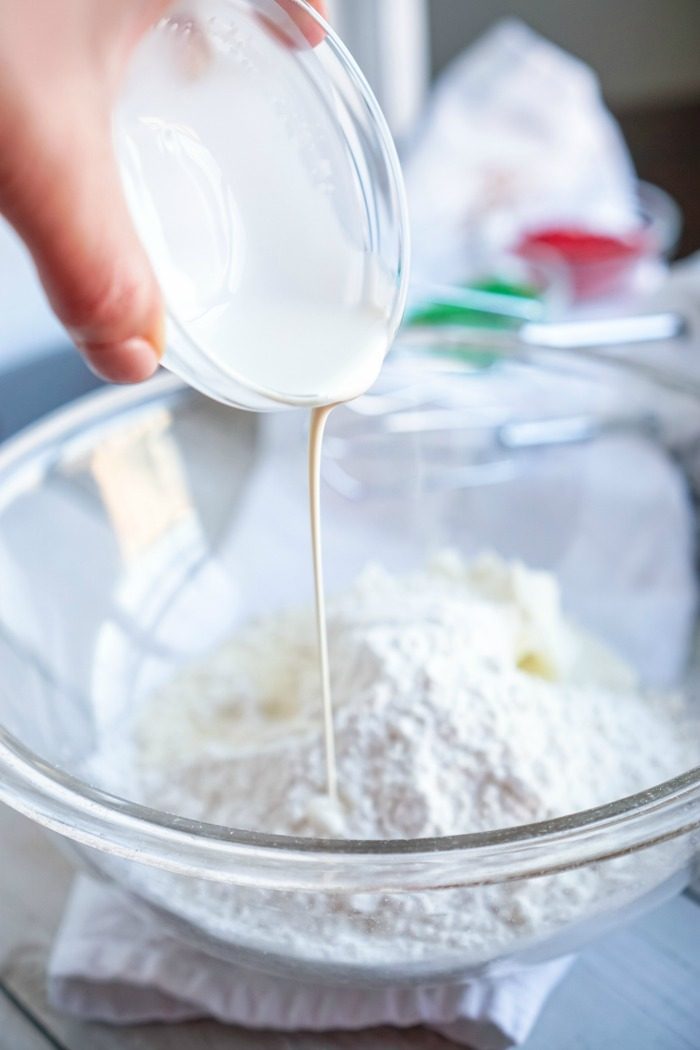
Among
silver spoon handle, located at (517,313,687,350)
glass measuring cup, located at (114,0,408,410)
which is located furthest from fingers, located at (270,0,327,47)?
silver spoon handle, located at (517,313,687,350)

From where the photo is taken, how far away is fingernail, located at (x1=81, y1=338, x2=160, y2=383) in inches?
16.0

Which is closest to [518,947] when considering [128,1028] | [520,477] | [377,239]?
[128,1028]

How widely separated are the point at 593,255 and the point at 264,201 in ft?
2.80

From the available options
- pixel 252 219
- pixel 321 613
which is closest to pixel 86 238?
pixel 252 219

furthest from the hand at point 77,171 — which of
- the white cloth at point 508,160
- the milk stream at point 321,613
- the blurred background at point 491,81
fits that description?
the white cloth at point 508,160

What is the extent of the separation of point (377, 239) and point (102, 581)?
339mm

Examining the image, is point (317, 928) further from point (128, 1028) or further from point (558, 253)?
point (558, 253)

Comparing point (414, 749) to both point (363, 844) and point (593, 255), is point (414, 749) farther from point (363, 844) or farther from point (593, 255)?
point (593, 255)

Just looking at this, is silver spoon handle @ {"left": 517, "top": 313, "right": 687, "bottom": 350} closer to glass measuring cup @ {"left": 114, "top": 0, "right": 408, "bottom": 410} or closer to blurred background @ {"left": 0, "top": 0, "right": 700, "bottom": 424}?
glass measuring cup @ {"left": 114, "top": 0, "right": 408, "bottom": 410}

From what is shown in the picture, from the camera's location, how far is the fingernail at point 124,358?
41cm

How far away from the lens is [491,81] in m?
1.58

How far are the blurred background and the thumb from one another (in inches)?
33.0

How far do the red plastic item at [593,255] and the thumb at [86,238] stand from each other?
3.04 feet

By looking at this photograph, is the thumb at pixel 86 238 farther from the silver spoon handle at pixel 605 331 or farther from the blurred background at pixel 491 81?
the blurred background at pixel 491 81
